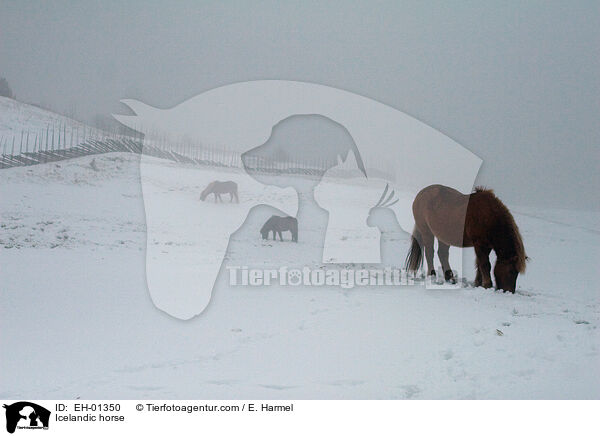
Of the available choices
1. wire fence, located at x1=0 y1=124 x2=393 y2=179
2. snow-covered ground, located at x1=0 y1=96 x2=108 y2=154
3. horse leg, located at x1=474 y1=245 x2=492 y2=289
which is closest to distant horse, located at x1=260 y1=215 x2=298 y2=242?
wire fence, located at x1=0 y1=124 x2=393 y2=179

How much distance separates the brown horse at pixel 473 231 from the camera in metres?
6.77

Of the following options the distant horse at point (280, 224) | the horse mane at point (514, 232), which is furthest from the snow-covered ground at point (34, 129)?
the horse mane at point (514, 232)

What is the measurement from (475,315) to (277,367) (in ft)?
10.0

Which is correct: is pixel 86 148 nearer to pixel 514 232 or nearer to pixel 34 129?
pixel 34 129

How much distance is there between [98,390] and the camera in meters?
4.06

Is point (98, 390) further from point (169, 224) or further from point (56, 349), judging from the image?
point (169, 224)

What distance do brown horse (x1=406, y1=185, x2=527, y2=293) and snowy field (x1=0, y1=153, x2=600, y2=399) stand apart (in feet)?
1.58

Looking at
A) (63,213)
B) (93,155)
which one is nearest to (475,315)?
(63,213)

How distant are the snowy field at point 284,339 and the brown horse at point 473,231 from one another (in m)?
0.48

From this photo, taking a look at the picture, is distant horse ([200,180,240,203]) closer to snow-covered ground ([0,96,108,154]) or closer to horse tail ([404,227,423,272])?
snow-covered ground ([0,96,108,154])

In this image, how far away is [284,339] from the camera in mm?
5152

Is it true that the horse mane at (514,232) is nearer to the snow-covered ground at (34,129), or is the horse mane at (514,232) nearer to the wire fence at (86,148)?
the wire fence at (86,148)

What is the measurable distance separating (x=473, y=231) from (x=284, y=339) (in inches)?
161

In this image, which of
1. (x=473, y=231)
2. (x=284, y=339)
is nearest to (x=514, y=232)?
(x=473, y=231)
